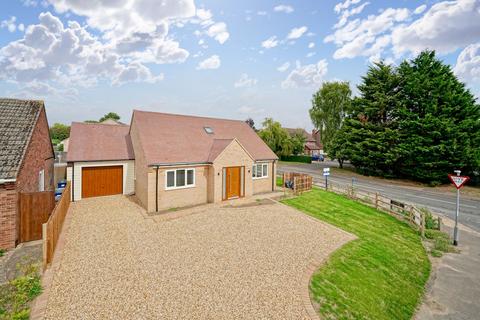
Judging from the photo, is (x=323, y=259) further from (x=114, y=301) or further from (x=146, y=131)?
(x=146, y=131)

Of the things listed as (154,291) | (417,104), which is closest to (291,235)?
(154,291)

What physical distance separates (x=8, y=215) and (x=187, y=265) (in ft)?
23.9

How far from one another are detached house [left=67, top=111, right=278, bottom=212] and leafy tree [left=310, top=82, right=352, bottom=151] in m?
31.9

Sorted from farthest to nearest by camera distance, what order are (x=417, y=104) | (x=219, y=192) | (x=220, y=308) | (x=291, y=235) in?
(x=417, y=104) < (x=219, y=192) < (x=291, y=235) < (x=220, y=308)

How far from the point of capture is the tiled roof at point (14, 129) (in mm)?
9000

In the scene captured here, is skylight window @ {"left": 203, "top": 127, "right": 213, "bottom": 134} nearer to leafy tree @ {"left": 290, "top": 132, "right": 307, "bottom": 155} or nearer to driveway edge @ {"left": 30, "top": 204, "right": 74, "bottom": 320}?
driveway edge @ {"left": 30, "top": 204, "right": 74, "bottom": 320}

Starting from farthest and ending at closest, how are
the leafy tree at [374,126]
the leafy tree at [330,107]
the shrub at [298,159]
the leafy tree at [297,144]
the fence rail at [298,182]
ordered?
the shrub at [298,159] < the leafy tree at [297,144] < the leafy tree at [330,107] < the leafy tree at [374,126] < the fence rail at [298,182]

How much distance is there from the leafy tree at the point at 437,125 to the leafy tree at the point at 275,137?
22.3 metres

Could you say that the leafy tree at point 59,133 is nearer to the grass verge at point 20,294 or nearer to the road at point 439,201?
the grass verge at point 20,294

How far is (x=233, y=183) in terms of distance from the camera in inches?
675

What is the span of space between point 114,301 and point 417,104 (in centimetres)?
3765

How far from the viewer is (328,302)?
6.81 m

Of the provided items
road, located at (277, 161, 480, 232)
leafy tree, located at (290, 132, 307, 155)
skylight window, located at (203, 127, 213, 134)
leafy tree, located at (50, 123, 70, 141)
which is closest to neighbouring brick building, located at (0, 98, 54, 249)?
skylight window, located at (203, 127, 213, 134)

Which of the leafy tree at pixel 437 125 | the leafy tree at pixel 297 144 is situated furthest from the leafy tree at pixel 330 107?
the leafy tree at pixel 437 125
